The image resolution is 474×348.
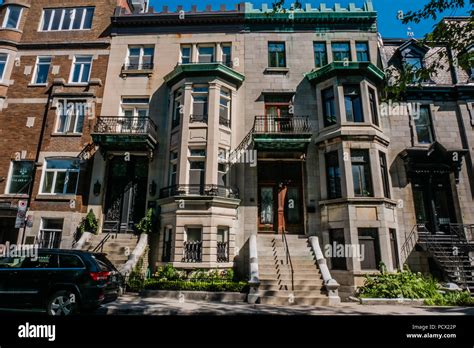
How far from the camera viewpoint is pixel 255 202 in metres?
15.4

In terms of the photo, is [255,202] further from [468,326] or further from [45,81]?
[45,81]

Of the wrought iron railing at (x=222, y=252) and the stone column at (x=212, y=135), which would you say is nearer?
the wrought iron railing at (x=222, y=252)

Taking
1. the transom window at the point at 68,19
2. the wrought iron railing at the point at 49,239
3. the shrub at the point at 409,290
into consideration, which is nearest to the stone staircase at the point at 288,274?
the shrub at the point at 409,290

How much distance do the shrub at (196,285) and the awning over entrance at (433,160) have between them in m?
11.5

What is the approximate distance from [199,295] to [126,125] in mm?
10986

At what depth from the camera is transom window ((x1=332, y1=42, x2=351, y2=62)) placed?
17.5 meters

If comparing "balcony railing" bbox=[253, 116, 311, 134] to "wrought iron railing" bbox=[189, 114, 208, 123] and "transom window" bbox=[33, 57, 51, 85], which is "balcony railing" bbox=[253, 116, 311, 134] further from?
"transom window" bbox=[33, 57, 51, 85]

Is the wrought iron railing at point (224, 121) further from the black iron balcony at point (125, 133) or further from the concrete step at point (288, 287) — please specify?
the concrete step at point (288, 287)

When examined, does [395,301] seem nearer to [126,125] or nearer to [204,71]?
[204,71]

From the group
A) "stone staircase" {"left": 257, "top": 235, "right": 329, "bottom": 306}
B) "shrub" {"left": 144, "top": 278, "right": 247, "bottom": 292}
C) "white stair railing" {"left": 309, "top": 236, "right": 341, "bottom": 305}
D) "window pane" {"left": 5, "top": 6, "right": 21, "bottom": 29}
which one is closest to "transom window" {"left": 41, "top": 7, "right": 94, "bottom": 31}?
"window pane" {"left": 5, "top": 6, "right": 21, "bottom": 29}

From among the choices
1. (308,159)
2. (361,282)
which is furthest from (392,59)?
(361,282)

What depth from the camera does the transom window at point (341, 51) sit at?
17516 millimetres

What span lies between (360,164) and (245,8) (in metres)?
12.9

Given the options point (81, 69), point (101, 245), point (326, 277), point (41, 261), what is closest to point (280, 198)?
point (326, 277)
